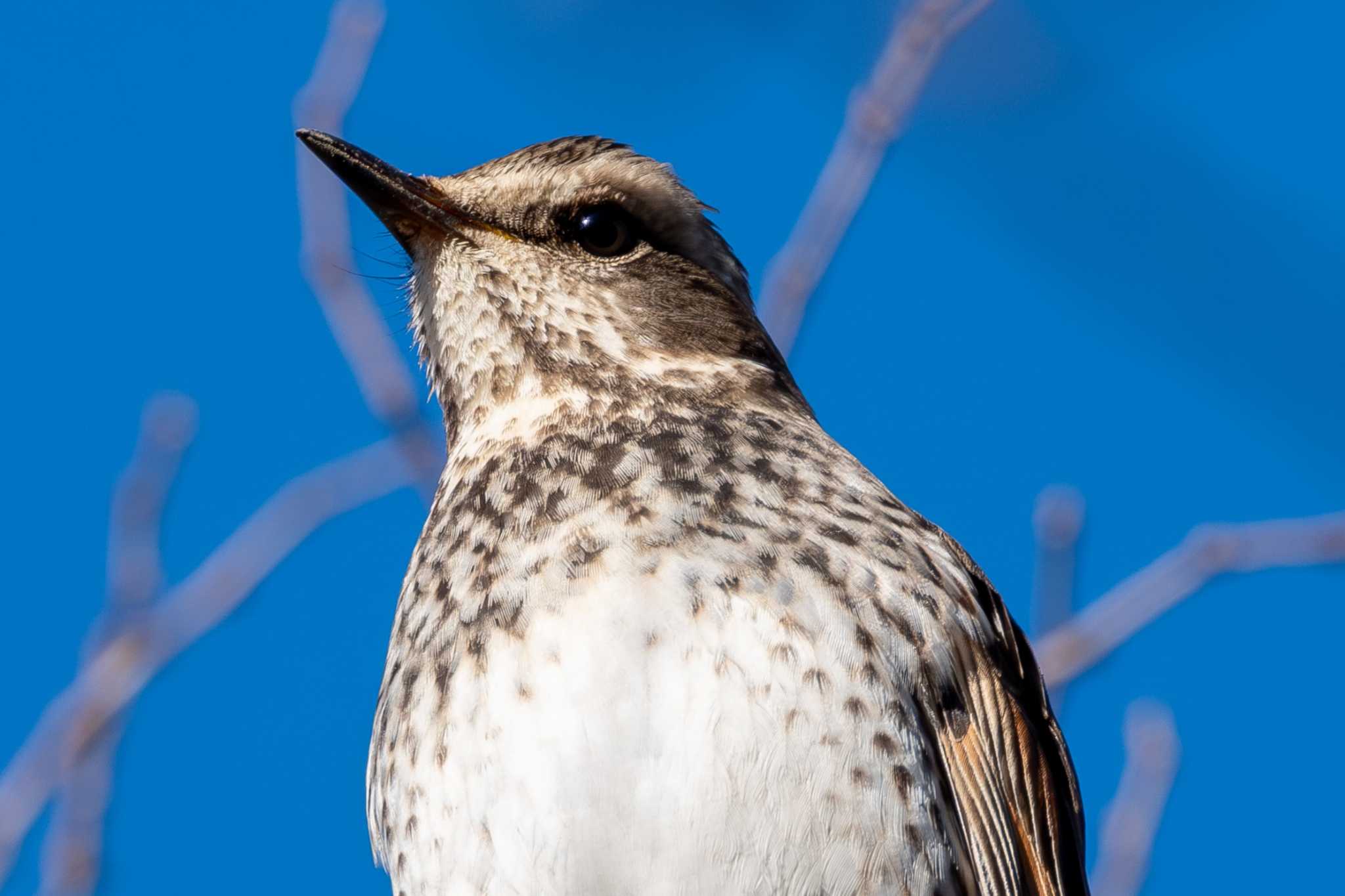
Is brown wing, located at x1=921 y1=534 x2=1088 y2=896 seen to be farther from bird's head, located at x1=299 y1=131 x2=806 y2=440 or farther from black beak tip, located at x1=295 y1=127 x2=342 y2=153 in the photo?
black beak tip, located at x1=295 y1=127 x2=342 y2=153

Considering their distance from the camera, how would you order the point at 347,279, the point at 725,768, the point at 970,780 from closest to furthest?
the point at 725,768
the point at 970,780
the point at 347,279

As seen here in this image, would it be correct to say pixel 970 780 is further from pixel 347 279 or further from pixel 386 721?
pixel 347 279

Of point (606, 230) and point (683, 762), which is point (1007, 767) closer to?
point (683, 762)

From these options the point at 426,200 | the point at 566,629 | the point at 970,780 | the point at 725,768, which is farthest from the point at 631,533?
the point at 426,200

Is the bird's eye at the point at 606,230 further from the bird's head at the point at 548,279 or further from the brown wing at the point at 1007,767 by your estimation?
the brown wing at the point at 1007,767

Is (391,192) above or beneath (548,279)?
above

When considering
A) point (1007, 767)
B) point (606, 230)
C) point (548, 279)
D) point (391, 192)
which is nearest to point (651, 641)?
point (1007, 767)

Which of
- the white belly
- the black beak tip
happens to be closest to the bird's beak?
the black beak tip
